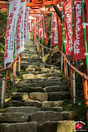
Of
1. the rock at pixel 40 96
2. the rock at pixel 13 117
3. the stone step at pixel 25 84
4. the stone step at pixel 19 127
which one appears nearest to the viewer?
the stone step at pixel 19 127

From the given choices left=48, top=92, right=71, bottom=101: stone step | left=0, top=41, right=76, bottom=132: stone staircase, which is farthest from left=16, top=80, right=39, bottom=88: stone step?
left=48, top=92, right=71, bottom=101: stone step

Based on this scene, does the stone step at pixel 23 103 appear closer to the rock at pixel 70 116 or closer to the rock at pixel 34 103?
the rock at pixel 34 103

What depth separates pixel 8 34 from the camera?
6.04 m

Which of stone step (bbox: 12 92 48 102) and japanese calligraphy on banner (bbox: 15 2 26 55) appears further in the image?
japanese calligraphy on banner (bbox: 15 2 26 55)

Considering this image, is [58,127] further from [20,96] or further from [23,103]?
[20,96]

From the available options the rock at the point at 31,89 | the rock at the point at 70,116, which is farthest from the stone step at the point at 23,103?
the rock at the point at 70,116

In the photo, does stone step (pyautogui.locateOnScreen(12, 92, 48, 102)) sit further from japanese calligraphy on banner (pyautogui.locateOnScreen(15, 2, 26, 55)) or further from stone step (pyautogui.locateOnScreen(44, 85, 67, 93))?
japanese calligraphy on banner (pyautogui.locateOnScreen(15, 2, 26, 55))

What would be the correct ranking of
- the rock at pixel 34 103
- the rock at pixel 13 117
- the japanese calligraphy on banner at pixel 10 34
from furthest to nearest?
the japanese calligraphy on banner at pixel 10 34 → the rock at pixel 34 103 → the rock at pixel 13 117

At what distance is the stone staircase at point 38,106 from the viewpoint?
3738 mm

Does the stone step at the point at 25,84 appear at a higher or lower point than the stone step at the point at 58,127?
higher

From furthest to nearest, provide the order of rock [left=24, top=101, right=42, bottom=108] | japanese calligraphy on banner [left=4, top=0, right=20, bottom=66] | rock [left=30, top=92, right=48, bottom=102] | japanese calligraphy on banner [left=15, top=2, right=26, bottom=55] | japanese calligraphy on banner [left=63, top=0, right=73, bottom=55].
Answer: japanese calligraphy on banner [left=63, top=0, right=73, bottom=55] → japanese calligraphy on banner [left=15, top=2, right=26, bottom=55] → rock [left=30, top=92, right=48, bottom=102] → japanese calligraphy on banner [left=4, top=0, right=20, bottom=66] → rock [left=24, top=101, right=42, bottom=108]

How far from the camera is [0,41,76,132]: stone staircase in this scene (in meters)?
3.74

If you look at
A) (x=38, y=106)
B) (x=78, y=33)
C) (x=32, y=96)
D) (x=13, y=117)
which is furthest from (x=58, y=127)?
(x=78, y=33)

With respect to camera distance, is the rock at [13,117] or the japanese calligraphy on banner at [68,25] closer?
the rock at [13,117]
